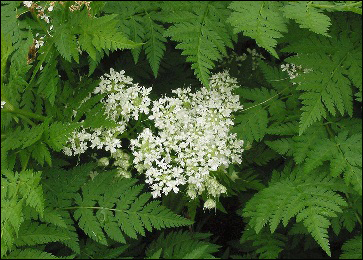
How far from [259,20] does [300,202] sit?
46.4 inches

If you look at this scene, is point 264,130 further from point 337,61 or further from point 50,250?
point 50,250

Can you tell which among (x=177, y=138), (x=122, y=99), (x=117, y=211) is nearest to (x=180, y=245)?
(x=117, y=211)

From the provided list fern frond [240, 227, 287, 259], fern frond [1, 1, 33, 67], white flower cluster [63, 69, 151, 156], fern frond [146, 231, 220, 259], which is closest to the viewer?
fern frond [1, 1, 33, 67]

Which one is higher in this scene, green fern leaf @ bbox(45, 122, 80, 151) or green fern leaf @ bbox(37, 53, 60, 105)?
green fern leaf @ bbox(37, 53, 60, 105)

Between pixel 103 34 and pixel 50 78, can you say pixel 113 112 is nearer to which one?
pixel 50 78

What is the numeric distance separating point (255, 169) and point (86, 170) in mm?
1386

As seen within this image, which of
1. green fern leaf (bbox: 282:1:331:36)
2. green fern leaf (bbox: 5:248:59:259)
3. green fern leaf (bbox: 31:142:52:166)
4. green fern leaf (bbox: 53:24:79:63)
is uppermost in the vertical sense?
green fern leaf (bbox: 282:1:331:36)

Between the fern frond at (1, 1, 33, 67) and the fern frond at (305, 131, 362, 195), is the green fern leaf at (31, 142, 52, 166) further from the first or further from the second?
the fern frond at (305, 131, 362, 195)

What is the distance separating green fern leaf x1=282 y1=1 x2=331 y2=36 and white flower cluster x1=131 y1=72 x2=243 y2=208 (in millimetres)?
739

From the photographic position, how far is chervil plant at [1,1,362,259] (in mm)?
2727

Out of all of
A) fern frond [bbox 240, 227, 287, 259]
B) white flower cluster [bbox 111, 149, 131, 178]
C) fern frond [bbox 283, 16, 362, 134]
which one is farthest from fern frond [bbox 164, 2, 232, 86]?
fern frond [bbox 240, 227, 287, 259]

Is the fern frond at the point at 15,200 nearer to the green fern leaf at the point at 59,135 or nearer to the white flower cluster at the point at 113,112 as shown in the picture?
the green fern leaf at the point at 59,135

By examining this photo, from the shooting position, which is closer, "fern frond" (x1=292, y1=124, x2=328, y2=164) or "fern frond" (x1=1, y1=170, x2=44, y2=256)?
"fern frond" (x1=1, y1=170, x2=44, y2=256)

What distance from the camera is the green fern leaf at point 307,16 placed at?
2635mm
